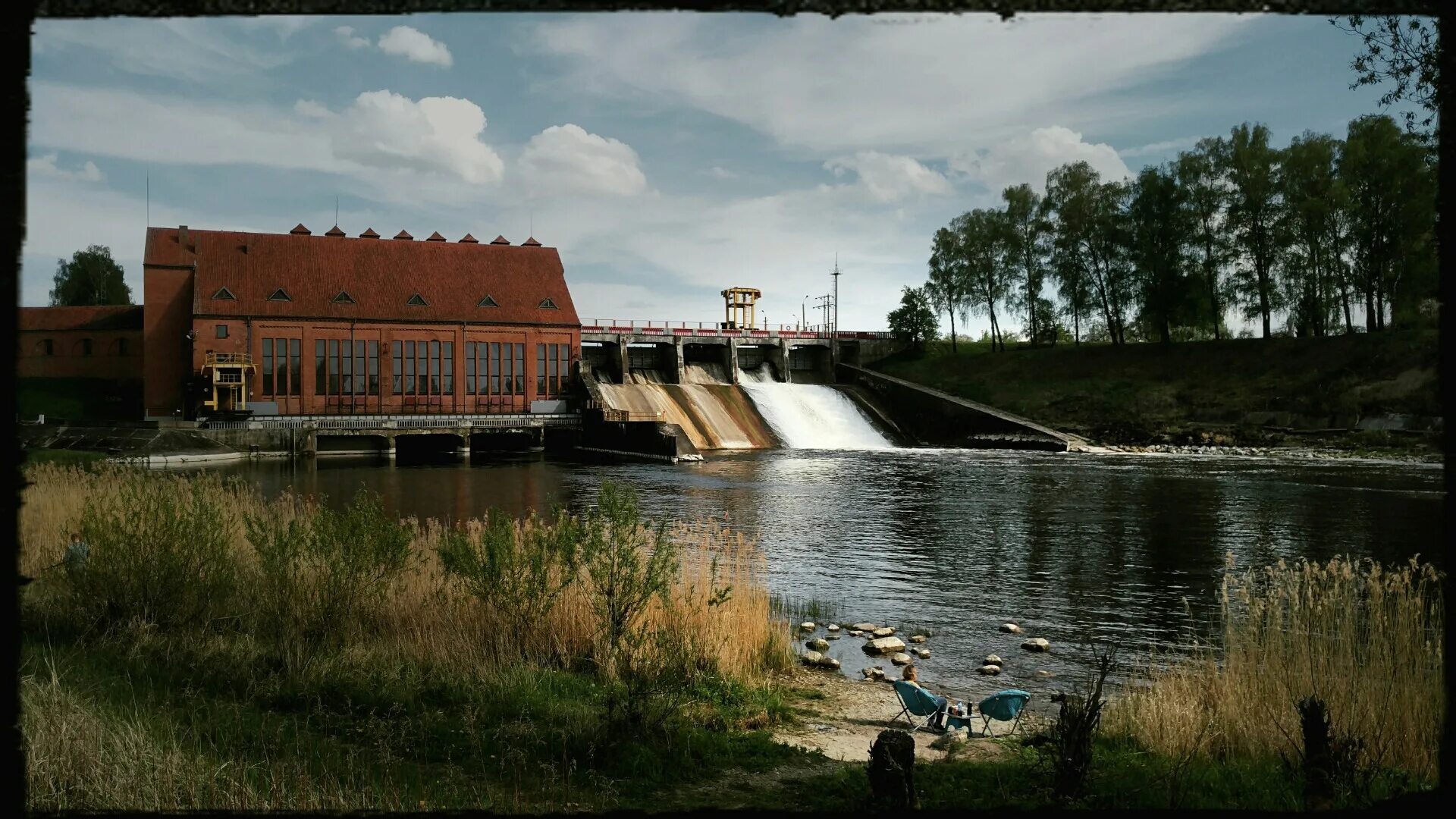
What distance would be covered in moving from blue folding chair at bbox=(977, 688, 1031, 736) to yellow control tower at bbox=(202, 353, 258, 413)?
51593mm

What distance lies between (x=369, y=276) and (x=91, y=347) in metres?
24.0

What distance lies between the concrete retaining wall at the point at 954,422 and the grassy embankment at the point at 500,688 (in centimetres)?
3731

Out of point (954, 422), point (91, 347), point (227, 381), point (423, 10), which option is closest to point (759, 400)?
point (954, 422)

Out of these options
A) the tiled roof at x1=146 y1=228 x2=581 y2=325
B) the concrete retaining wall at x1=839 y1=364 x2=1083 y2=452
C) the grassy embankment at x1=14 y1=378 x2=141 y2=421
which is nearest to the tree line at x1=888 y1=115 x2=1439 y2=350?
the concrete retaining wall at x1=839 y1=364 x2=1083 y2=452

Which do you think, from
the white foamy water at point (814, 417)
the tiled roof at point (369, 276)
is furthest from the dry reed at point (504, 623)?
the tiled roof at point (369, 276)

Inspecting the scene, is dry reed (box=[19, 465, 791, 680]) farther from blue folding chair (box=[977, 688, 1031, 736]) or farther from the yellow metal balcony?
the yellow metal balcony

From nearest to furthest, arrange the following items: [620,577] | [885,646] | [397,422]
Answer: [620,577]
[885,646]
[397,422]

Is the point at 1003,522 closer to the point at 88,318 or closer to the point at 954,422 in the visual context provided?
the point at 954,422

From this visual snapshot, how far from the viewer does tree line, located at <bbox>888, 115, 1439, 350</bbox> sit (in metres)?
46.2

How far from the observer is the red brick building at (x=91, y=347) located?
65.8 metres

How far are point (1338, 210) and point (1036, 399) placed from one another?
18589 mm

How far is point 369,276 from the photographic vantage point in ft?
195

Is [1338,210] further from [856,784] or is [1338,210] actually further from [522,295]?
[856,784]

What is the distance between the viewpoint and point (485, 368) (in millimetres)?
59344
